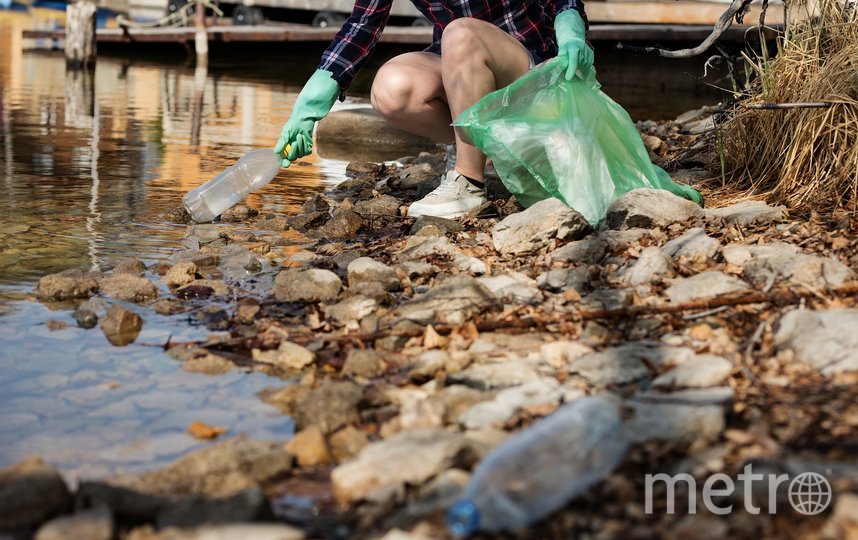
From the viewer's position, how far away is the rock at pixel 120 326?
269 centimetres

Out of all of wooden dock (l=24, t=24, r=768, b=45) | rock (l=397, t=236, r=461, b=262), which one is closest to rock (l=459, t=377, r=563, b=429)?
rock (l=397, t=236, r=461, b=262)

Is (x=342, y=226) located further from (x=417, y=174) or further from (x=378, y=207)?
(x=417, y=174)


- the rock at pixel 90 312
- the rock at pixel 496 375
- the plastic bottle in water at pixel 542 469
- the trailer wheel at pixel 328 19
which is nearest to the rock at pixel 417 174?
the rock at pixel 90 312

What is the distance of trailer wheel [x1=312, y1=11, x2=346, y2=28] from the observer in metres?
17.0

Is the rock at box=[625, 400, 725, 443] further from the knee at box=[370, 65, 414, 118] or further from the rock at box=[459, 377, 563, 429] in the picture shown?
the knee at box=[370, 65, 414, 118]

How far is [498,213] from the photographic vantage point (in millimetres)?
4062

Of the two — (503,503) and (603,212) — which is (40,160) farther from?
(503,503)

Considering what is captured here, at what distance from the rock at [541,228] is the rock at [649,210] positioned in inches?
6.0

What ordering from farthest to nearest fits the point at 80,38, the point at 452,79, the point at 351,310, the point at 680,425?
the point at 80,38, the point at 452,79, the point at 351,310, the point at 680,425

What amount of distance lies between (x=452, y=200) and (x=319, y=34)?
410 inches

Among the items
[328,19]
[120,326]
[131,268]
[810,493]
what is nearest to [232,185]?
[131,268]

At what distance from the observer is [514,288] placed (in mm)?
2902

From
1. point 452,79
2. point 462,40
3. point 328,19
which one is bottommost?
point 328,19

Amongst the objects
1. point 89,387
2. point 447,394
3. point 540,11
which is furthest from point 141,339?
point 540,11
